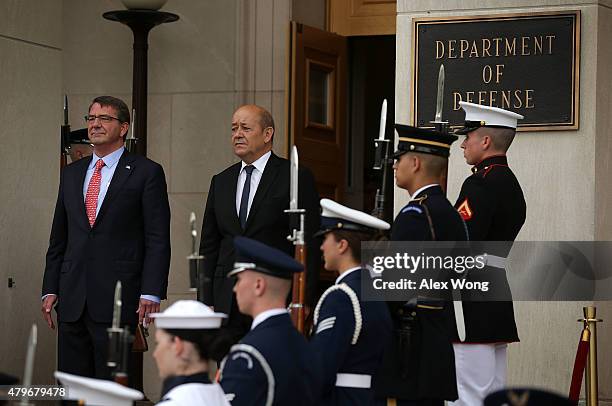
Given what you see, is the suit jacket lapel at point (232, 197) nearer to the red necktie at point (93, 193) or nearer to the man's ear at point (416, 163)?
the red necktie at point (93, 193)

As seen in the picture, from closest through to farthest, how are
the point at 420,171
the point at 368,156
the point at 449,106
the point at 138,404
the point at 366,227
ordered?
the point at 366,227 → the point at 420,171 → the point at 449,106 → the point at 138,404 → the point at 368,156

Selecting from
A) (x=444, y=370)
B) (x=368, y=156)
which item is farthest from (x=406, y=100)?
(x=368, y=156)

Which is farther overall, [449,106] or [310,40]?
[310,40]

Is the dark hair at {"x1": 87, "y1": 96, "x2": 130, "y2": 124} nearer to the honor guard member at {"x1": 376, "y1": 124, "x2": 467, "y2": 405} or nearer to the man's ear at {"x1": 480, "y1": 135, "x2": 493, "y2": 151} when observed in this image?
the honor guard member at {"x1": 376, "y1": 124, "x2": 467, "y2": 405}

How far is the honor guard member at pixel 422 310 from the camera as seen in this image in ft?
22.0

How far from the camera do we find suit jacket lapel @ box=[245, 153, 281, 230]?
816 centimetres

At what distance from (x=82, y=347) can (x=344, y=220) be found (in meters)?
2.20

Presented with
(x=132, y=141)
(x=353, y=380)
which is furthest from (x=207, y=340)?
(x=132, y=141)

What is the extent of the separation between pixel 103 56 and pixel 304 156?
1.75 meters

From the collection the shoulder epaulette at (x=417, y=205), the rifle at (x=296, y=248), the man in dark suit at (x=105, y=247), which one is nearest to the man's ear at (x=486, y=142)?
the shoulder epaulette at (x=417, y=205)

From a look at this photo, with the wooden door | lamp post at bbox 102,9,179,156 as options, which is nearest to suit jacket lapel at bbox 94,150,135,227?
lamp post at bbox 102,9,179,156

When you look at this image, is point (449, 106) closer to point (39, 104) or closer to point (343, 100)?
point (343, 100)

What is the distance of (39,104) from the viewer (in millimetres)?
10703

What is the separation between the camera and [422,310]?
6.87 metres
